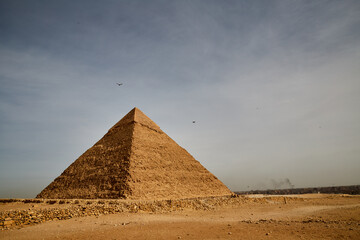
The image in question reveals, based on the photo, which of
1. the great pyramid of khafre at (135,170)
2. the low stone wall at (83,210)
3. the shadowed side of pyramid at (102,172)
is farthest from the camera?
the great pyramid of khafre at (135,170)

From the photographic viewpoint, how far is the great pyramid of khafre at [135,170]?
22641 millimetres

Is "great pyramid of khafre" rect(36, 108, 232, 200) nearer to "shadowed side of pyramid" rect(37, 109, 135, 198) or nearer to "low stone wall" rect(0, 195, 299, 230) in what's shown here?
"shadowed side of pyramid" rect(37, 109, 135, 198)

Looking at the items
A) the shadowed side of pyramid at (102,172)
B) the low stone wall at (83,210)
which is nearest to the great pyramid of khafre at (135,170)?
the shadowed side of pyramid at (102,172)

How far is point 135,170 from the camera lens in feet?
79.4

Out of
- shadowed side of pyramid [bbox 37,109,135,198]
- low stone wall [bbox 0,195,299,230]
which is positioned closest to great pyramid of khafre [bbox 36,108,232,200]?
shadowed side of pyramid [bbox 37,109,135,198]

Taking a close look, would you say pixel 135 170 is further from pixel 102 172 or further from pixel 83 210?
pixel 83 210

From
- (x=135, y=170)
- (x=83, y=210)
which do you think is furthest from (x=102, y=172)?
(x=83, y=210)

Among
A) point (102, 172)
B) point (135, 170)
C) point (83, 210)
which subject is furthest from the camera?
point (102, 172)

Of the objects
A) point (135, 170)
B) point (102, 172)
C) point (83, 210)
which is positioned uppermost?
point (135, 170)

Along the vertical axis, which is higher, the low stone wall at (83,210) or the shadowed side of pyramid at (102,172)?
the shadowed side of pyramid at (102,172)

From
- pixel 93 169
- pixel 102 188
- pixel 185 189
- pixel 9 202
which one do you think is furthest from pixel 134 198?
pixel 9 202

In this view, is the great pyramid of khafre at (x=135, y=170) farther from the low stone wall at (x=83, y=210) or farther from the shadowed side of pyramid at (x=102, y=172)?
the low stone wall at (x=83, y=210)

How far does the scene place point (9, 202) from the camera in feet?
67.6

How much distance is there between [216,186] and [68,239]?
90.1ft
